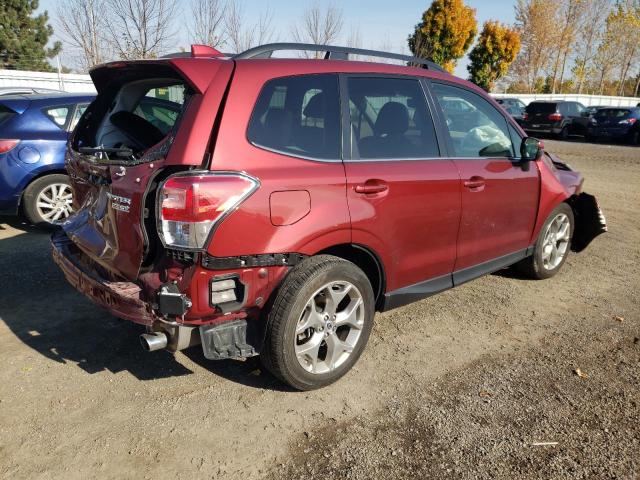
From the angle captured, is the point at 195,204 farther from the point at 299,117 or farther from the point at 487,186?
the point at 487,186

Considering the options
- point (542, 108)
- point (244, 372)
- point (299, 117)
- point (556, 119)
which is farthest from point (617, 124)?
point (244, 372)

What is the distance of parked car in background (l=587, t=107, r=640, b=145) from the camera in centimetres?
2023

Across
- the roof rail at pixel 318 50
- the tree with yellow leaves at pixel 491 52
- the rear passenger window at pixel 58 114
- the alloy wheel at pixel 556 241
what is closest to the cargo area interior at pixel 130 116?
the roof rail at pixel 318 50

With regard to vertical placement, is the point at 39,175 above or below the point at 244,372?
above

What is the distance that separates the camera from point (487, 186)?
3.93 m

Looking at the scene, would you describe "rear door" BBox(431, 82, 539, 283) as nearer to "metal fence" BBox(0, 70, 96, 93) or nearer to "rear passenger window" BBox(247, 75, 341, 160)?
"rear passenger window" BBox(247, 75, 341, 160)

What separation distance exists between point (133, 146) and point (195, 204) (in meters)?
0.90

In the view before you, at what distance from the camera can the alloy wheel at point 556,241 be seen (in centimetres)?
500

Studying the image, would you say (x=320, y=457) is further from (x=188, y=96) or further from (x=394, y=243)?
(x=188, y=96)

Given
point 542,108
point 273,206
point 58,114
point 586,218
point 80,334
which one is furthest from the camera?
point 542,108

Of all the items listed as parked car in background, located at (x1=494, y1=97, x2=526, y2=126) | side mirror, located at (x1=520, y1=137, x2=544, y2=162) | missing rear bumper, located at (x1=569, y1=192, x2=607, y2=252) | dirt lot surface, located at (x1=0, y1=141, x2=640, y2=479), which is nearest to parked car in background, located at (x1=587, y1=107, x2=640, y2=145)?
parked car in background, located at (x1=494, y1=97, x2=526, y2=126)

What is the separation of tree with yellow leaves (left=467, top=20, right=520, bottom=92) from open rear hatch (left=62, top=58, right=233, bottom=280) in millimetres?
34245

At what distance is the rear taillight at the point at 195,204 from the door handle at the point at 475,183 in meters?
1.83

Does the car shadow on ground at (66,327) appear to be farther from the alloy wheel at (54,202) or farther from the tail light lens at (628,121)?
the tail light lens at (628,121)
